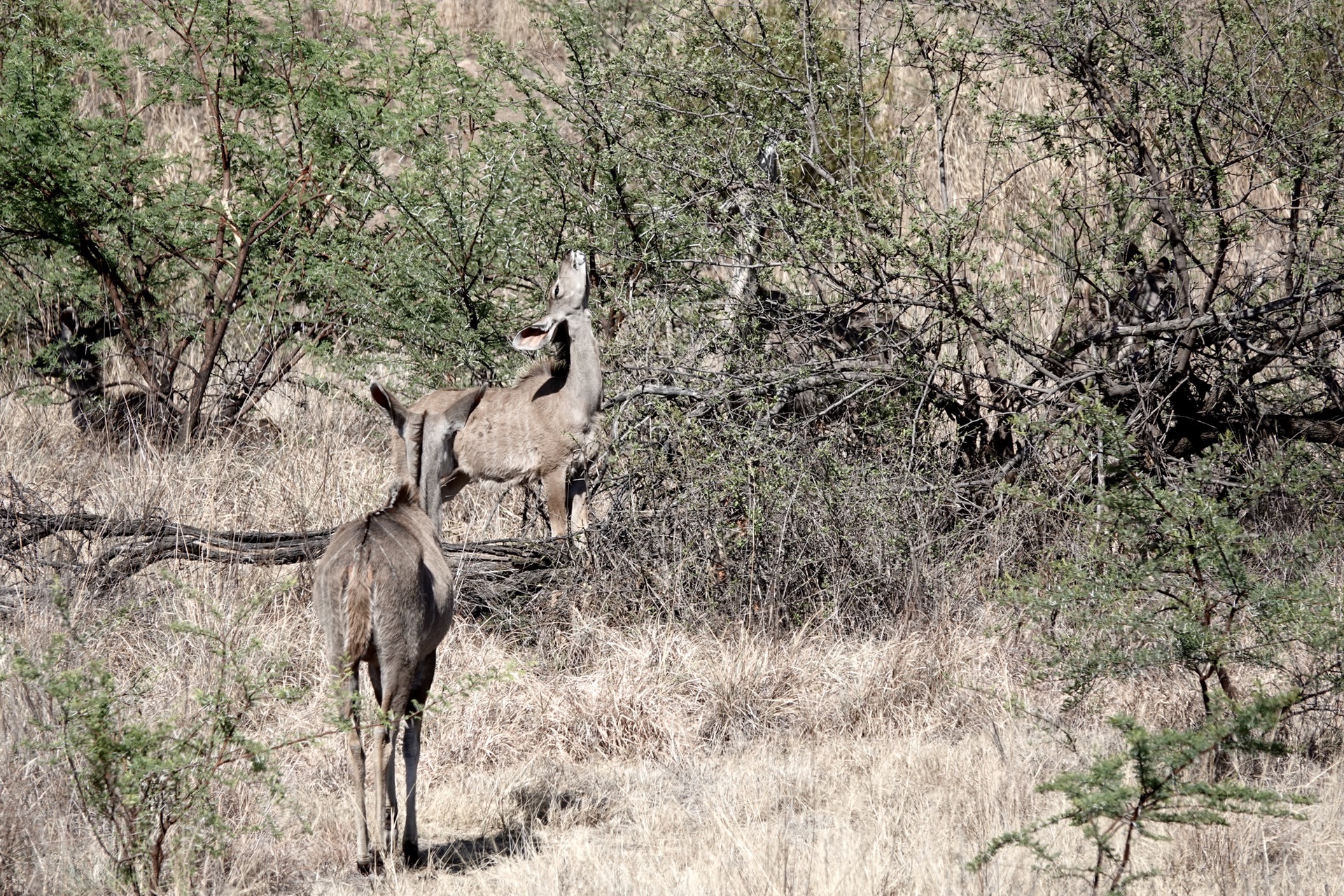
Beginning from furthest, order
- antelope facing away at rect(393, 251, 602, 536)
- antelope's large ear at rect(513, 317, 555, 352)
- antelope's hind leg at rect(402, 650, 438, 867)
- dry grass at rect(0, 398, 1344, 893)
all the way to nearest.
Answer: antelope facing away at rect(393, 251, 602, 536) < antelope's large ear at rect(513, 317, 555, 352) < antelope's hind leg at rect(402, 650, 438, 867) < dry grass at rect(0, 398, 1344, 893)

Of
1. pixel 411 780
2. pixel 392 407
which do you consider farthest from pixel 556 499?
pixel 411 780

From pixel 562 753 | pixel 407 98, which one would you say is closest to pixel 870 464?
pixel 562 753

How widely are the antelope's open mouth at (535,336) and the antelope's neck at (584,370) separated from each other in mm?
392

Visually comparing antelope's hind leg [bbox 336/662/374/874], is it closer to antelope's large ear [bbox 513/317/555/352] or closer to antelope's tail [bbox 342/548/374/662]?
antelope's tail [bbox 342/548/374/662]

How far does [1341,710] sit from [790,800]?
2578mm

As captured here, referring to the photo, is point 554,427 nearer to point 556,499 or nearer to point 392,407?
point 556,499

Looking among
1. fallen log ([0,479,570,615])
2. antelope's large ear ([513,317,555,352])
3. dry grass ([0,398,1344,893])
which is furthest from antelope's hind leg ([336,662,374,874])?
antelope's large ear ([513,317,555,352])

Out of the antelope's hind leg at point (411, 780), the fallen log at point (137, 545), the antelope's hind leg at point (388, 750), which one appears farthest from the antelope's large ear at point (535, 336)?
the antelope's hind leg at point (388, 750)

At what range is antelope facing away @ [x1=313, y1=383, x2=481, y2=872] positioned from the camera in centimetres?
499

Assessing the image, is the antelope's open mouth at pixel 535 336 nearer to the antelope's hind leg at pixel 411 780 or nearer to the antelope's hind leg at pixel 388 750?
the antelope's hind leg at pixel 411 780

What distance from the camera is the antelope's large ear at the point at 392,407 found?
6.41m

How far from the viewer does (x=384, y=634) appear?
5035 millimetres

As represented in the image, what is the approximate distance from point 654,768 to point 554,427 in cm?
292

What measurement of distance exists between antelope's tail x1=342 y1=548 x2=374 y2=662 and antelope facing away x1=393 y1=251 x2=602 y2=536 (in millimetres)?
3569
